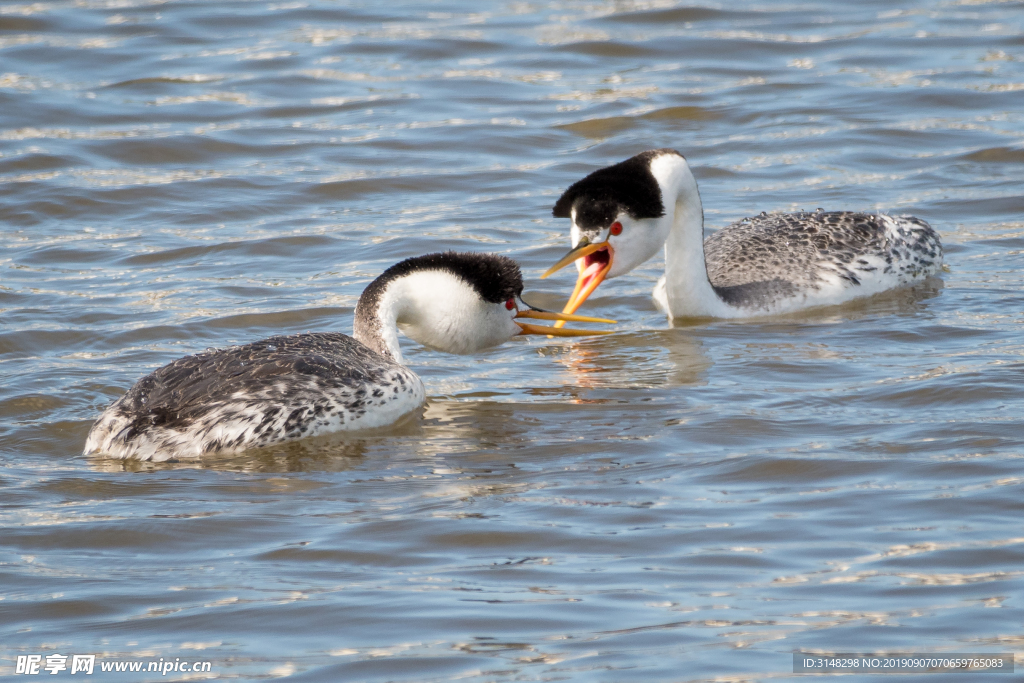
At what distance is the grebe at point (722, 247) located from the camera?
31.0ft

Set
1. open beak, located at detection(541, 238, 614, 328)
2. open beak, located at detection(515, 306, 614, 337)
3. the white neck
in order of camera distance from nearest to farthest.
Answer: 1. open beak, located at detection(515, 306, 614, 337)
2. open beak, located at detection(541, 238, 614, 328)
3. the white neck

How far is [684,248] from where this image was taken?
996cm

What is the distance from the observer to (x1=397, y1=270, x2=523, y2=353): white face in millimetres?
8070

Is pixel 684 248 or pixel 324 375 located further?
pixel 684 248

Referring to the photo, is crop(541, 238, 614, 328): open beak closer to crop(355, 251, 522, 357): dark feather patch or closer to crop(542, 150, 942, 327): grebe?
crop(542, 150, 942, 327): grebe

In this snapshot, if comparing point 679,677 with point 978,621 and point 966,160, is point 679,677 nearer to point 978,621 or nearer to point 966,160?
point 978,621

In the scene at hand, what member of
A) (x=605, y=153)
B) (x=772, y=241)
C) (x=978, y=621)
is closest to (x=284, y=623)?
(x=978, y=621)

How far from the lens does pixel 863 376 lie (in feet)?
27.6

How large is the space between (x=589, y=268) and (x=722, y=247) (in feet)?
5.84

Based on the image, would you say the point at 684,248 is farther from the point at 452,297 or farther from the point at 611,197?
the point at 452,297

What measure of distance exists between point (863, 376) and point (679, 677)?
4.03m
